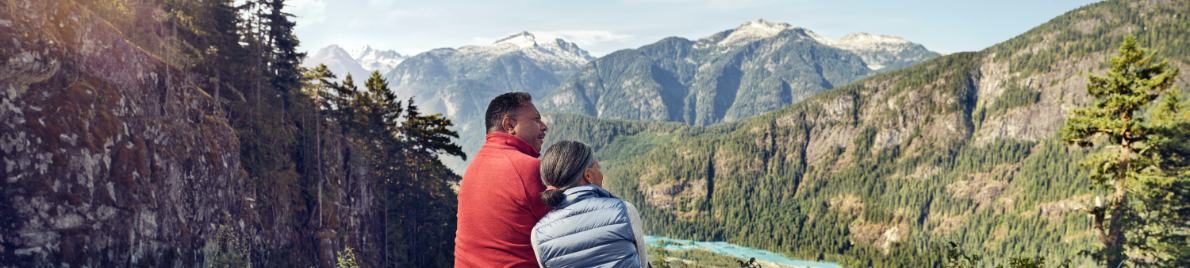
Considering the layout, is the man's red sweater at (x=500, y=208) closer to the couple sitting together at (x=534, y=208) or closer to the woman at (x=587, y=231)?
the couple sitting together at (x=534, y=208)

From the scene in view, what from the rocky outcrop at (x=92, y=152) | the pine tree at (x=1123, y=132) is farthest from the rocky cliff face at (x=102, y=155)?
the pine tree at (x=1123, y=132)

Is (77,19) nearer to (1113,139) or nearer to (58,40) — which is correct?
(58,40)

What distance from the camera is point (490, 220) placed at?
3.70 m

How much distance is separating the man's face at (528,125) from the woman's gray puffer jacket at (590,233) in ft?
3.06

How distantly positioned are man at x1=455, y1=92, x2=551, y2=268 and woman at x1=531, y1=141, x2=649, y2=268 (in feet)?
0.79

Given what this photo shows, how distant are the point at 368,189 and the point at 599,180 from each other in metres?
43.5

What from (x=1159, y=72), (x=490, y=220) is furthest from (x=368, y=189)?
(x=1159, y=72)

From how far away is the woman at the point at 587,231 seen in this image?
321 cm

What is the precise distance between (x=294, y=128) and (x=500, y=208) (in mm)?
38812

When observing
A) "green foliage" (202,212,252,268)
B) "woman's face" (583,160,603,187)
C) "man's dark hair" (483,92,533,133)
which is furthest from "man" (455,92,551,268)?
"green foliage" (202,212,252,268)

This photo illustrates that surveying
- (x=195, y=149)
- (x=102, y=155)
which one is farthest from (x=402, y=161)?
(x=102, y=155)

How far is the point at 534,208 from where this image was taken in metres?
3.57

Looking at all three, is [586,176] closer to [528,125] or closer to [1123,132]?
[528,125]

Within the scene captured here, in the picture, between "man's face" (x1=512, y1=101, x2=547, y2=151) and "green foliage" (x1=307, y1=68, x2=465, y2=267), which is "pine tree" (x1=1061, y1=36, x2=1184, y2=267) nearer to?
"man's face" (x1=512, y1=101, x2=547, y2=151)
